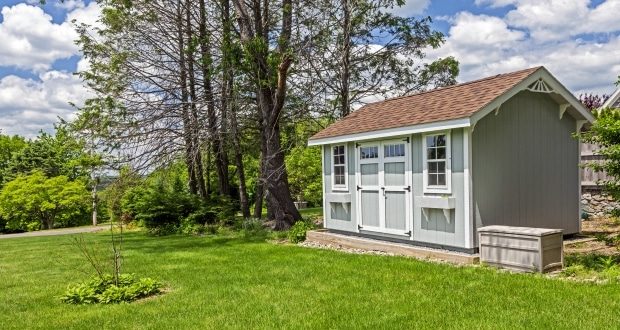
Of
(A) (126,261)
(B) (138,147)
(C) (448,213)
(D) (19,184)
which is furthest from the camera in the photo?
(D) (19,184)

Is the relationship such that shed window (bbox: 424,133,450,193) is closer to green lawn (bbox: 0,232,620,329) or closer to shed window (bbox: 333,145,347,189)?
green lawn (bbox: 0,232,620,329)

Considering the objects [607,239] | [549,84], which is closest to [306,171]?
[549,84]

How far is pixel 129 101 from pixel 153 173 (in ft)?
7.99

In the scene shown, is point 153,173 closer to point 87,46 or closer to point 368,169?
point 87,46

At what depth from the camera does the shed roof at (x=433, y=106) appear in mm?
8141

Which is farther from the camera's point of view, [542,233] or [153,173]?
[153,173]

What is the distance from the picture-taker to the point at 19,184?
Answer: 26812 millimetres

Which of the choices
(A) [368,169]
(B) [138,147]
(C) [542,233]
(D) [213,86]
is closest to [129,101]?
(B) [138,147]

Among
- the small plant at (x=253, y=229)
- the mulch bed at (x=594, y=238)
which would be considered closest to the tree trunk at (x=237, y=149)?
the small plant at (x=253, y=229)

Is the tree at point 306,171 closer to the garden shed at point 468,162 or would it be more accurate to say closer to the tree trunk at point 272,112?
the tree trunk at point 272,112

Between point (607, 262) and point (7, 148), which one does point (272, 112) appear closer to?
point (607, 262)

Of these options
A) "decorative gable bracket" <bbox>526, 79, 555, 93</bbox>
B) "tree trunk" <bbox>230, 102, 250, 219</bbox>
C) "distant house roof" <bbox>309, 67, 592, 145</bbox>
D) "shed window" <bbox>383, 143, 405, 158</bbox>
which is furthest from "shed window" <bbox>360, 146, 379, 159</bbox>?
"tree trunk" <bbox>230, 102, 250, 219</bbox>

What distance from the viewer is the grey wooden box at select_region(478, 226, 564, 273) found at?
6.54m

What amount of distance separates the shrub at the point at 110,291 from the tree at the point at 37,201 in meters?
21.1
